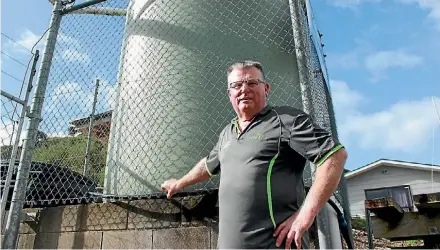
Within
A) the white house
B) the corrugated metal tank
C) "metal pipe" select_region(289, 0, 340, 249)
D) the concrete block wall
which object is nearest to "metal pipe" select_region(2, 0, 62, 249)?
the concrete block wall

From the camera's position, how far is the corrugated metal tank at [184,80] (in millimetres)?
3152

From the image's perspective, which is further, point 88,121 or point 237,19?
point 88,121

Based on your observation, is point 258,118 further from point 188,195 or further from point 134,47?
point 134,47

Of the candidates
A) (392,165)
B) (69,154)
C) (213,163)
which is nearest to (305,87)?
(213,163)

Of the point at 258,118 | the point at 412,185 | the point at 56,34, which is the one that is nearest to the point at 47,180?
the point at 56,34

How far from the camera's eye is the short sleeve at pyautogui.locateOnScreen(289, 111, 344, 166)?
159cm

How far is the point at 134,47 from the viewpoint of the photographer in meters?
3.76

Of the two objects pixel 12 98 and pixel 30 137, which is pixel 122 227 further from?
pixel 12 98

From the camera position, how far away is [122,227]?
9.88 feet

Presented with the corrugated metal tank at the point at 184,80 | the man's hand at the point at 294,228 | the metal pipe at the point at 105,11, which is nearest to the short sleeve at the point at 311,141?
the man's hand at the point at 294,228

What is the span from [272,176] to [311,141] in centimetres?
25

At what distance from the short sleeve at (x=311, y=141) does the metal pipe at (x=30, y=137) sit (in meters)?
2.50

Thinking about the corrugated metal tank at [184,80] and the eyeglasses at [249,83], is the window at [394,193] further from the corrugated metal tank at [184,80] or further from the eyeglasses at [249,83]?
the eyeglasses at [249,83]

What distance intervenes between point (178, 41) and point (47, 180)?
2010mm
